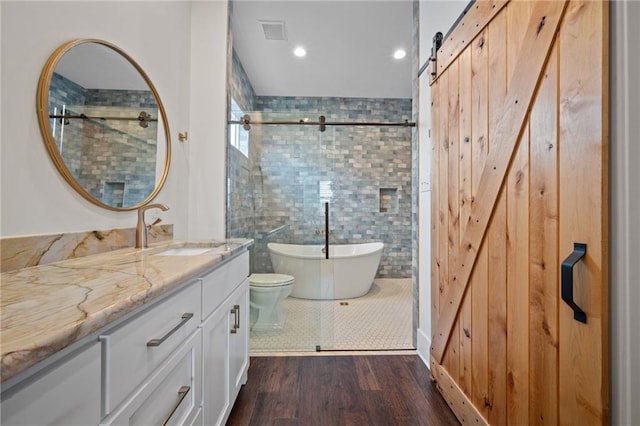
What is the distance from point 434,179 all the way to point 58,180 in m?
1.91

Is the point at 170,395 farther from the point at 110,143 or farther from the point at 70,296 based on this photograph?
the point at 110,143

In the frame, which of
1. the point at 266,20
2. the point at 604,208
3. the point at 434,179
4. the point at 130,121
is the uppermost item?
the point at 266,20

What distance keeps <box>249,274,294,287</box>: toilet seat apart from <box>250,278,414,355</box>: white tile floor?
0.73 feet

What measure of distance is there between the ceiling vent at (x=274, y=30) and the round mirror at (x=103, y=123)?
1417mm

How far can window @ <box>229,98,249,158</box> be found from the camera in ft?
7.64

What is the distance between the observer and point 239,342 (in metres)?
1.44

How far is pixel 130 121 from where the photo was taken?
1.49 metres

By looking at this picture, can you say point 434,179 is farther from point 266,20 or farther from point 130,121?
point 266,20

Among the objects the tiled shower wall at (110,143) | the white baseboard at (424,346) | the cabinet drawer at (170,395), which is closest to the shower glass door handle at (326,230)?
the white baseboard at (424,346)

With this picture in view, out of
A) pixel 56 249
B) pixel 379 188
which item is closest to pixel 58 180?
pixel 56 249

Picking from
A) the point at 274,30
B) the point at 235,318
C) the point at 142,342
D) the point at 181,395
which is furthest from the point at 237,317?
the point at 274,30

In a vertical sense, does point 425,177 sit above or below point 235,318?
above

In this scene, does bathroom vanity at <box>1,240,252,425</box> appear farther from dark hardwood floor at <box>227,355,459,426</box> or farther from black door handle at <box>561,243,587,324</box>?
black door handle at <box>561,243,587,324</box>

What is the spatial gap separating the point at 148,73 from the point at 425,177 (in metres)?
1.96
